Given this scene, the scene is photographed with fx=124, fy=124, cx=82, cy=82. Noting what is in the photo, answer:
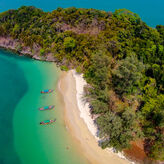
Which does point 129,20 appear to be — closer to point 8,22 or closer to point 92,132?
point 92,132

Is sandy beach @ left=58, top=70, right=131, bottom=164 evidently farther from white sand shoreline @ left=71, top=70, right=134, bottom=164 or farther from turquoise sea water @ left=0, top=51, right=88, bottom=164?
turquoise sea water @ left=0, top=51, right=88, bottom=164

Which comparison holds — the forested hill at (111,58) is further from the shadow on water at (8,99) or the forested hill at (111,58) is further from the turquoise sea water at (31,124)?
the shadow on water at (8,99)

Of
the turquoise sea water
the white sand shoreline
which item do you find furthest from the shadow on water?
the white sand shoreline

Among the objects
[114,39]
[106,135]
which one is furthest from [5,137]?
[114,39]

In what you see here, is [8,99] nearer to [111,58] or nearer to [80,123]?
[80,123]

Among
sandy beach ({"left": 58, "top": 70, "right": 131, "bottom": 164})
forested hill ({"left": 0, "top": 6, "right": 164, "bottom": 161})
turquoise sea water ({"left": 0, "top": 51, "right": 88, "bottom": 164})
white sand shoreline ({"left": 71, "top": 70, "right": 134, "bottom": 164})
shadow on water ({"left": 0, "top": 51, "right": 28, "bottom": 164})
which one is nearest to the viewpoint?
forested hill ({"left": 0, "top": 6, "right": 164, "bottom": 161})
